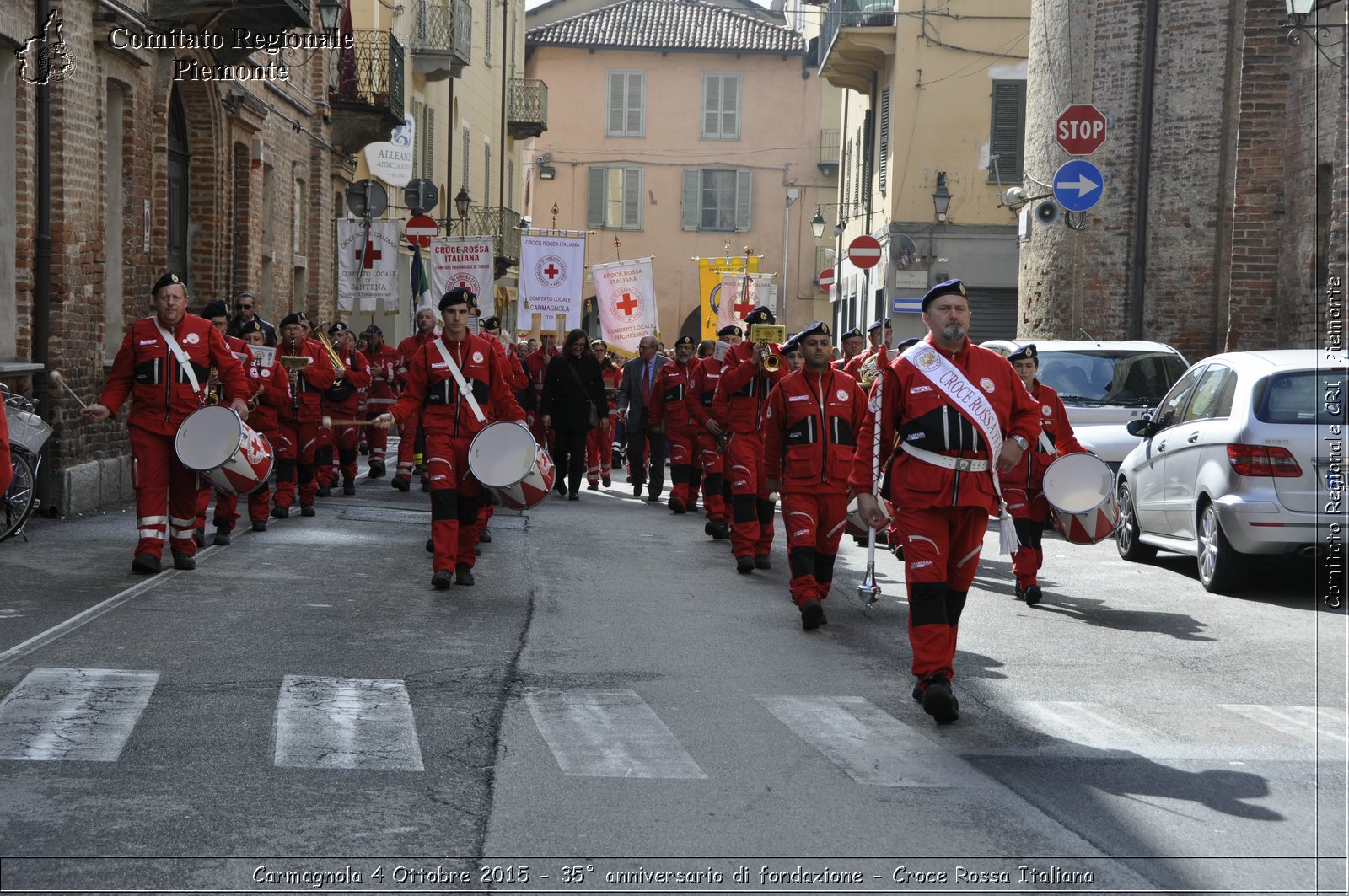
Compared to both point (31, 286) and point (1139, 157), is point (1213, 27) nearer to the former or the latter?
point (1139, 157)

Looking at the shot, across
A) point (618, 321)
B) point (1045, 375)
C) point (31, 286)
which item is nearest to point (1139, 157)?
point (1045, 375)

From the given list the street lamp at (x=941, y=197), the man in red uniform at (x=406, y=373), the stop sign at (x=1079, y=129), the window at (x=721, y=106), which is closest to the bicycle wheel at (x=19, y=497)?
the man in red uniform at (x=406, y=373)

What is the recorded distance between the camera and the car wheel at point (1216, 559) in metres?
11.9

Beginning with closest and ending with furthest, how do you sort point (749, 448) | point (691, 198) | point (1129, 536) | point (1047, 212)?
1. point (749, 448)
2. point (1129, 536)
3. point (1047, 212)
4. point (691, 198)

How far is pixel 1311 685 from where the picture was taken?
28.0 feet

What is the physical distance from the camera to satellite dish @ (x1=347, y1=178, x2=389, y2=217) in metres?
27.2

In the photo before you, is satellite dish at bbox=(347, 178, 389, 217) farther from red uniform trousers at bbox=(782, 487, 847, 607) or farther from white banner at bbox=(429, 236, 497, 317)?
red uniform trousers at bbox=(782, 487, 847, 607)

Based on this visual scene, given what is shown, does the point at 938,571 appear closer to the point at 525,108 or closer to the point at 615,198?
the point at 525,108

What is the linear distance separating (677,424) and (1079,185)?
223 inches

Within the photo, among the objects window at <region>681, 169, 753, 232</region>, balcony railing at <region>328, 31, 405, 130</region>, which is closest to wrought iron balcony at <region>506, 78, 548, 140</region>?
window at <region>681, 169, 753, 232</region>

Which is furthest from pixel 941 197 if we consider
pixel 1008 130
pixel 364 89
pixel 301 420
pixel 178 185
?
pixel 301 420

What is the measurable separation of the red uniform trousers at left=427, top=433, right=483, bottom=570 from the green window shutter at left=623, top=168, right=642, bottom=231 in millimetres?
50675

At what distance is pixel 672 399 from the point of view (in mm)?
18609

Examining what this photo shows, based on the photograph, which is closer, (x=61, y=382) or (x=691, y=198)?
(x=61, y=382)
